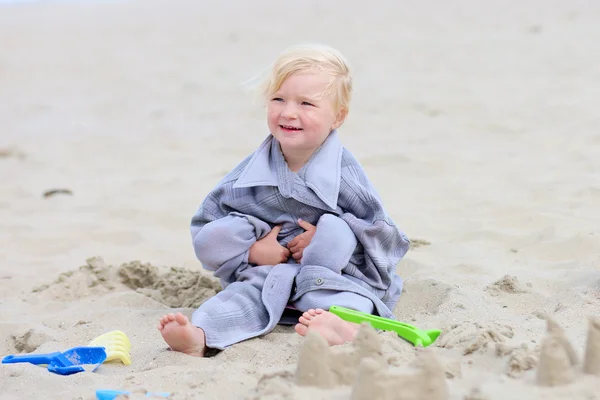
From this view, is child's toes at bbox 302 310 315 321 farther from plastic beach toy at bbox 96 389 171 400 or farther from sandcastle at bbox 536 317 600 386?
sandcastle at bbox 536 317 600 386

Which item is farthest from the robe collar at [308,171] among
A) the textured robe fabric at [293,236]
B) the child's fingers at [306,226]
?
the child's fingers at [306,226]

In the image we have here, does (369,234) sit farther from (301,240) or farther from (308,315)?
(308,315)

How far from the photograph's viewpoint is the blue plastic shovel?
8.96 ft

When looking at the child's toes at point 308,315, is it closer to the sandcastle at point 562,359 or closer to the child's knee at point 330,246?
the child's knee at point 330,246

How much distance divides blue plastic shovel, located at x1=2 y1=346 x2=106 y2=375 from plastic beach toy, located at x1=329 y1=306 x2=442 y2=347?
2.58ft

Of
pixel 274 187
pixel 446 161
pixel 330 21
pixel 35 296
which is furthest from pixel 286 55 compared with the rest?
pixel 330 21

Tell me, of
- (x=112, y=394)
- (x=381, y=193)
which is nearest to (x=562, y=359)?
(x=112, y=394)

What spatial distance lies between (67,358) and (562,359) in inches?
61.5

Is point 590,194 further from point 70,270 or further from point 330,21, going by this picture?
point 330,21

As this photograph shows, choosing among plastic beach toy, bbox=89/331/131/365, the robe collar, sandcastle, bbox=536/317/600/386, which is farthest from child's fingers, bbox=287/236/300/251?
sandcastle, bbox=536/317/600/386

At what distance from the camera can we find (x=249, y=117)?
7352mm

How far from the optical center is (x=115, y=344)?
2.85 meters

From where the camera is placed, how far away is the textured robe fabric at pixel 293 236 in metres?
3.01

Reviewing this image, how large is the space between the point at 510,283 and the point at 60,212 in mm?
2724
